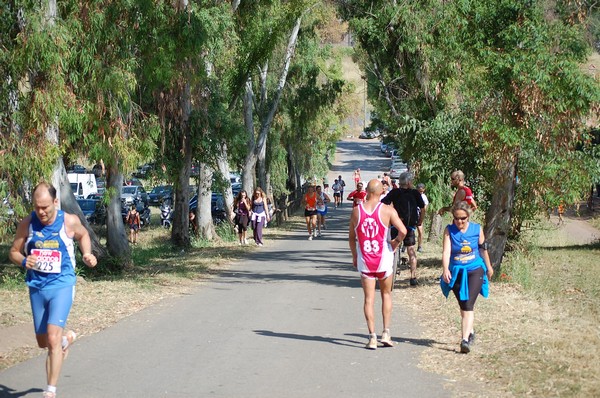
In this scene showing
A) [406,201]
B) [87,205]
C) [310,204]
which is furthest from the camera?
[87,205]

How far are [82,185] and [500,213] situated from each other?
3871 cm

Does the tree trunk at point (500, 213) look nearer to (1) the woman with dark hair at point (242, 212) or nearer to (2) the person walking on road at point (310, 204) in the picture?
(1) the woman with dark hair at point (242, 212)

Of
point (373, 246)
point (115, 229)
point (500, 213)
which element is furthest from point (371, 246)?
point (115, 229)

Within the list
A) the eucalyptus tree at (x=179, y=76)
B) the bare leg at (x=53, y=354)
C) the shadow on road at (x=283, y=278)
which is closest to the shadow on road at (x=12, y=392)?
the bare leg at (x=53, y=354)

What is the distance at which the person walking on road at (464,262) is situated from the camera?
9.66m

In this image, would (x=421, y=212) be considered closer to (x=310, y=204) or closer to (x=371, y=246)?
(x=371, y=246)

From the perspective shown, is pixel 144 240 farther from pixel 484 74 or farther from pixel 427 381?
pixel 427 381

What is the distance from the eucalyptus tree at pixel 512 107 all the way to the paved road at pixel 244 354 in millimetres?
3483

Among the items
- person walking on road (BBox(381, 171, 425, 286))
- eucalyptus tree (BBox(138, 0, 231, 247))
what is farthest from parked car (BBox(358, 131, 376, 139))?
person walking on road (BBox(381, 171, 425, 286))

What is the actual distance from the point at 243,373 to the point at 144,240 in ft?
85.4

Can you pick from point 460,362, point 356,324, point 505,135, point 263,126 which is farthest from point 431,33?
point 263,126

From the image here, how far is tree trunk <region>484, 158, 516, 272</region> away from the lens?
52.2ft

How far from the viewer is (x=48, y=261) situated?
24.3 feet

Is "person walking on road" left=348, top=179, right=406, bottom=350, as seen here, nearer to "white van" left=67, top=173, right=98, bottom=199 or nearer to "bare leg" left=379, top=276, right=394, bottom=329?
"bare leg" left=379, top=276, right=394, bottom=329
